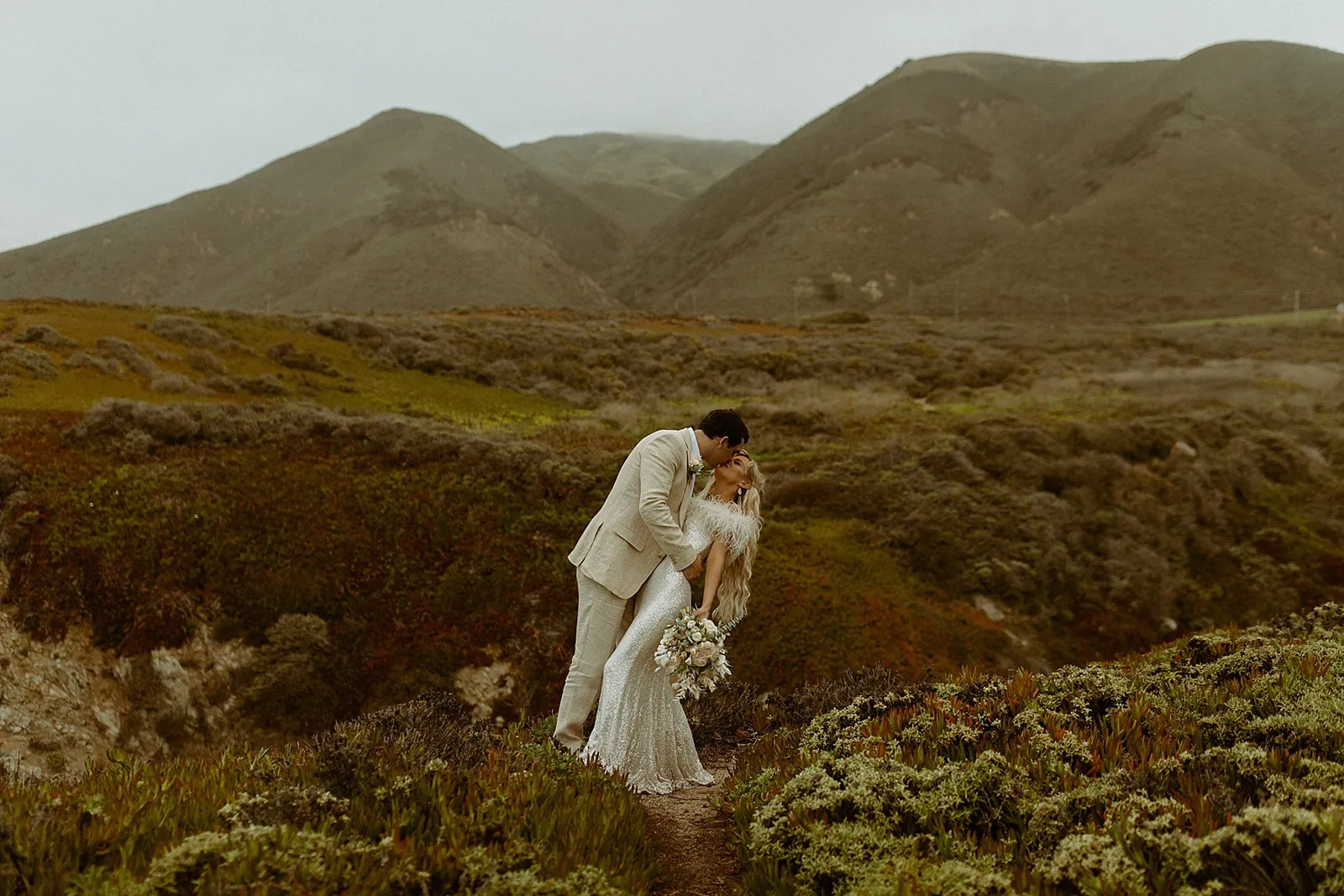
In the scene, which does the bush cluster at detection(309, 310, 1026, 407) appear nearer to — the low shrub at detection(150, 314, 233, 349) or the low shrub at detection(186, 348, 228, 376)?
the low shrub at detection(150, 314, 233, 349)

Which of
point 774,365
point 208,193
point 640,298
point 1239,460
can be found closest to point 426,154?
point 208,193

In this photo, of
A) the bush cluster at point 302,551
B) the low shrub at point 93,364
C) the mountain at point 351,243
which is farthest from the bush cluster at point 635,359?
the mountain at point 351,243

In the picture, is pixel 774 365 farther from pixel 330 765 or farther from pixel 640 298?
pixel 640 298

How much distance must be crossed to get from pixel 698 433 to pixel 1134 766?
3.07 m

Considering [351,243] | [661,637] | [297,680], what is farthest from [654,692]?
[351,243]

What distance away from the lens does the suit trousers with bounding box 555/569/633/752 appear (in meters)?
5.71

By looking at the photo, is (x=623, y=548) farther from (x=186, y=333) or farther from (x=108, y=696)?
(x=186, y=333)

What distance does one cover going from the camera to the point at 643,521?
5.62 meters

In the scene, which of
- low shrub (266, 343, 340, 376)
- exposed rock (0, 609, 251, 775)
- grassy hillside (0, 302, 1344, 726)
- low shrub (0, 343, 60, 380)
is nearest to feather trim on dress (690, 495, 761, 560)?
grassy hillside (0, 302, 1344, 726)

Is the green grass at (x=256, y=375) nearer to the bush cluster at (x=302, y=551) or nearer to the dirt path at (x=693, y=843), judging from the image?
the bush cluster at (x=302, y=551)

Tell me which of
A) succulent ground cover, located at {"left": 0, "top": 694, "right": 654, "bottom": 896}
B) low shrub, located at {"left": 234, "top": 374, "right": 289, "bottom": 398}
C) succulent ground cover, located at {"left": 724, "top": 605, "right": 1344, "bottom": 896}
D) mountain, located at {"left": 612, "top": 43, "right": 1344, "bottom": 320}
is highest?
mountain, located at {"left": 612, "top": 43, "right": 1344, "bottom": 320}

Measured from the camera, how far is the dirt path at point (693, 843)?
418cm

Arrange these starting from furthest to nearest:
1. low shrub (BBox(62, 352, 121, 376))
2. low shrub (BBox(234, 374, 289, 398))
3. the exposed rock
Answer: low shrub (BBox(234, 374, 289, 398))
low shrub (BBox(62, 352, 121, 376))
the exposed rock

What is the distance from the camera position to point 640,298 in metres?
133
